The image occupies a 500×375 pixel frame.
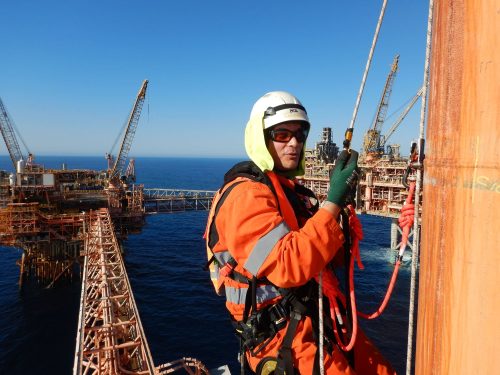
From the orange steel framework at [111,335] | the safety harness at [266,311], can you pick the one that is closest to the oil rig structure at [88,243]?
the orange steel framework at [111,335]

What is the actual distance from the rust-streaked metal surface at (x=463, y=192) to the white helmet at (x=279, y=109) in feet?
6.00

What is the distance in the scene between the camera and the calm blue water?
23.0 m

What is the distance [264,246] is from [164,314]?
29589 mm

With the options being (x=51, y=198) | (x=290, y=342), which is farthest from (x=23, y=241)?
(x=290, y=342)

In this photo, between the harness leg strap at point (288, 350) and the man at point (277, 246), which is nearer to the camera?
the man at point (277, 246)

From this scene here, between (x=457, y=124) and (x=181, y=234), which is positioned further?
(x=181, y=234)

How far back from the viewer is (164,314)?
29391 mm

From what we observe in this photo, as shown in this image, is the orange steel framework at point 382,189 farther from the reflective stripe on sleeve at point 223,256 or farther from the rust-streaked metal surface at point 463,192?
the rust-streaked metal surface at point 463,192

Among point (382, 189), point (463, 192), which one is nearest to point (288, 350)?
point (463, 192)

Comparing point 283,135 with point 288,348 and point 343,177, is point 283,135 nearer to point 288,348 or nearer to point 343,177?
point 343,177

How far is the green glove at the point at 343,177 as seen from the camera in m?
3.51

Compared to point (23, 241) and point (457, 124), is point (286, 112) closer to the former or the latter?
point (457, 124)

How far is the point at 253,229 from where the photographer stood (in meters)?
3.27

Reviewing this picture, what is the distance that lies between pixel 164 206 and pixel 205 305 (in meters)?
32.6
